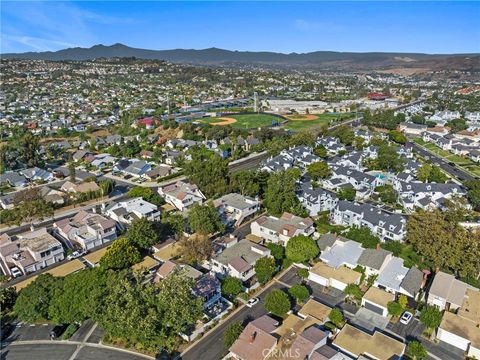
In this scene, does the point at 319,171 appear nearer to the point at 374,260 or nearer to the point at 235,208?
the point at 235,208

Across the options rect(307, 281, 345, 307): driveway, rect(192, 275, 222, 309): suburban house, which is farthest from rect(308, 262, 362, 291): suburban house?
rect(192, 275, 222, 309): suburban house

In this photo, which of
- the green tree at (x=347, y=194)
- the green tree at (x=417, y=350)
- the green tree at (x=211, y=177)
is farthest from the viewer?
the green tree at (x=211, y=177)

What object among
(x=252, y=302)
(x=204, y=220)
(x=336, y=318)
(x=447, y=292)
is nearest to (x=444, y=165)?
(x=447, y=292)

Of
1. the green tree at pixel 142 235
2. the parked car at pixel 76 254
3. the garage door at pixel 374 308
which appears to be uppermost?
the green tree at pixel 142 235

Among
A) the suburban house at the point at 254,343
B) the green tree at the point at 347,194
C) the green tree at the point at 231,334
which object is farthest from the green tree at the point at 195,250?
the green tree at the point at 347,194

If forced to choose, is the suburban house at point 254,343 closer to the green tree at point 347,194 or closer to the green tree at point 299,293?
the green tree at point 299,293

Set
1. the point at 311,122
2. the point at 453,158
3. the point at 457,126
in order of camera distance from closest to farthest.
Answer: the point at 453,158
the point at 457,126
the point at 311,122

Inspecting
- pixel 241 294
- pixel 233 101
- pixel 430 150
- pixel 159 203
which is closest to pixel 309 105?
pixel 233 101
